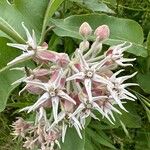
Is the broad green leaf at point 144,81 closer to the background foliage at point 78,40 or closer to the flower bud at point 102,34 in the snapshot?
the background foliage at point 78,40

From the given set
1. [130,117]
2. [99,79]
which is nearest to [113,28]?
[130,117]

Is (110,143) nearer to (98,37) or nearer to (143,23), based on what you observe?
(143,23)

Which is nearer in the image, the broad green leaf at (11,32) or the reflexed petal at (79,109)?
the reflexed petal at (79,109)

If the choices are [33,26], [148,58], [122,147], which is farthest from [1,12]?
[122,147]

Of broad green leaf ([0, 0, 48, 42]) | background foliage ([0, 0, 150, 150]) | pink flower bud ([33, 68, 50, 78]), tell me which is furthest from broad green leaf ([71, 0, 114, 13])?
pink flower bud ([33, 68, 50, 78])

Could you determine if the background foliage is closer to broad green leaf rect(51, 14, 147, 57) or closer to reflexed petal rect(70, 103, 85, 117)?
broad green leaf rect(51, 14, 147, 57)

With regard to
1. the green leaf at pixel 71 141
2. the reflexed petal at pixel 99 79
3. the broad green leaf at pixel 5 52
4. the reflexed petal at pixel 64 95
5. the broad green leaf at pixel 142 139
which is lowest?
the broad green leaf at pixel 142 139

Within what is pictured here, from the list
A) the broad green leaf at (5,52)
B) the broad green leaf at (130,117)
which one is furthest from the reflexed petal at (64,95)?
the broad green leaf at (130,117)
